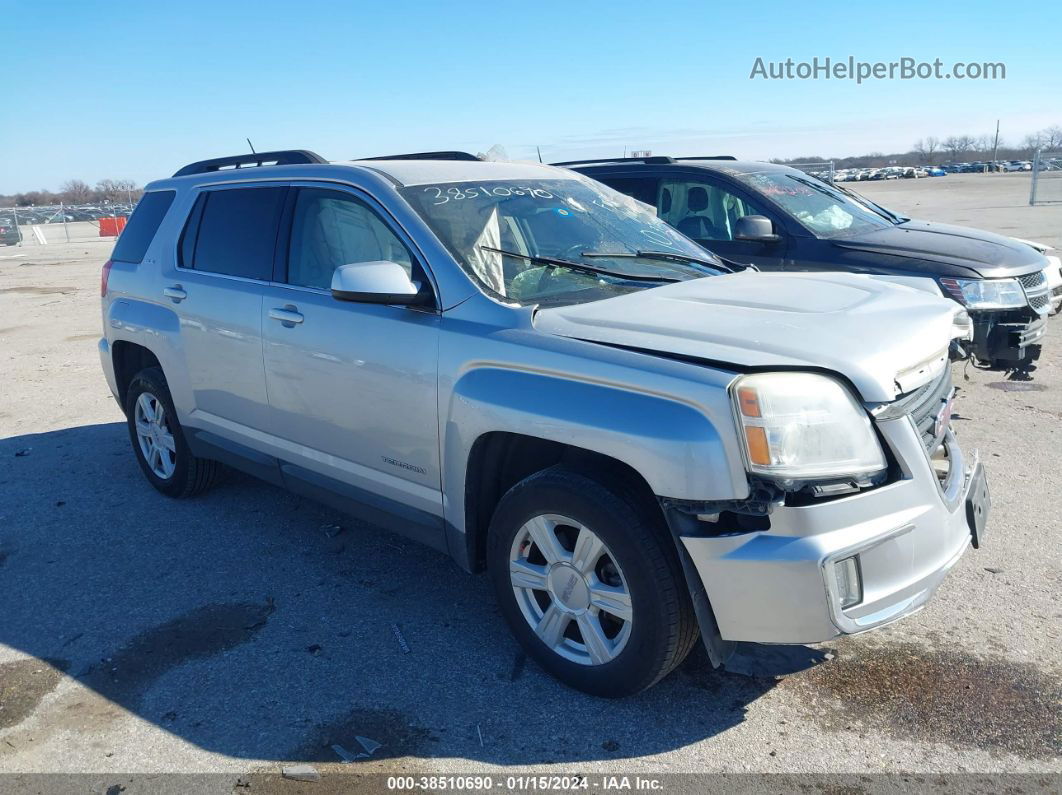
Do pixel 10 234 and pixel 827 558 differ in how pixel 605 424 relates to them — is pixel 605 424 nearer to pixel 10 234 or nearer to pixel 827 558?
pixel 827 558

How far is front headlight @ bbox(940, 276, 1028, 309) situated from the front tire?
4283 mm

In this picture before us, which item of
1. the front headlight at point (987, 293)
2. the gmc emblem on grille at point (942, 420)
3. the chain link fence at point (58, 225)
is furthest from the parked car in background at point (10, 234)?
the gmc emblem on grille at point (942, 420)

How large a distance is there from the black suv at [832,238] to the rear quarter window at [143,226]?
3.86 metres

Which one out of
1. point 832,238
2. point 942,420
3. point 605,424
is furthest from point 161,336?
point 832,238

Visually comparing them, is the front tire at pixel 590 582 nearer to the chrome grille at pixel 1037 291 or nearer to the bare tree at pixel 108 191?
the chrome grille at pixel 1037 291

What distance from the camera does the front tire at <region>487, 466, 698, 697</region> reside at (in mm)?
2980

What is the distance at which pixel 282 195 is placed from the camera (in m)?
4.51

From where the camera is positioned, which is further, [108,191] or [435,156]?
[108,191]

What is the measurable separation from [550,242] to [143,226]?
9.59 feet

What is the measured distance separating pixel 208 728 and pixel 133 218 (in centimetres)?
366

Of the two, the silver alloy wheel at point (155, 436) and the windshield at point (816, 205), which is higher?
the windshield at point (816, 205)

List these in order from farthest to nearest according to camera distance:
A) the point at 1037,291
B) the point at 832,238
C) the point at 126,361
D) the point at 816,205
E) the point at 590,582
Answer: the point at 816,205 < the point at 832,238 < the point at 1037,291 < the point at 126,361 < the point at 590,582

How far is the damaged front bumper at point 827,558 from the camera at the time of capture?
274cm

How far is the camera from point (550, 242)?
4.07 metres
